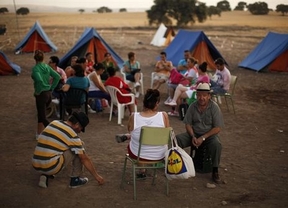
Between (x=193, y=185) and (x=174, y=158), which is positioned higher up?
(x=174, y=158)

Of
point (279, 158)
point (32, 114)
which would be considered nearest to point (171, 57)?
point (32, 114)

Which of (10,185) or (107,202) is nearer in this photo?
(107,202)

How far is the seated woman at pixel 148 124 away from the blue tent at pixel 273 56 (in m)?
12.4

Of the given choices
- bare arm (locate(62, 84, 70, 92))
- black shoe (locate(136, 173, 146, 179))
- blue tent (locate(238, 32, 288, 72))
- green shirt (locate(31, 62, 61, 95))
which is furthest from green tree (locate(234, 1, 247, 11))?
black shoe (locate(136, 173, 146, 179))

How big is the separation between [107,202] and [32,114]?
492cm

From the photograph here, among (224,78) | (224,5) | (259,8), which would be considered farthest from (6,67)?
(224,5)

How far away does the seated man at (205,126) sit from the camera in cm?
511

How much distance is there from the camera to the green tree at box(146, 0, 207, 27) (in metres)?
48.5

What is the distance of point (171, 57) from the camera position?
17297 mm

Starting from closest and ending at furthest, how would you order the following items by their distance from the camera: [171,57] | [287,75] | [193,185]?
[193,185]
[287,75]
[171,57]

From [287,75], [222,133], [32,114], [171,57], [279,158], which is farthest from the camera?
[171,57]

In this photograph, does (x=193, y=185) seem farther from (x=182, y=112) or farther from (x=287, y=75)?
(x=287, y=75)

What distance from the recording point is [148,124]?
4.63m

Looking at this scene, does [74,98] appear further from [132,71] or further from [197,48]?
[197,48]
